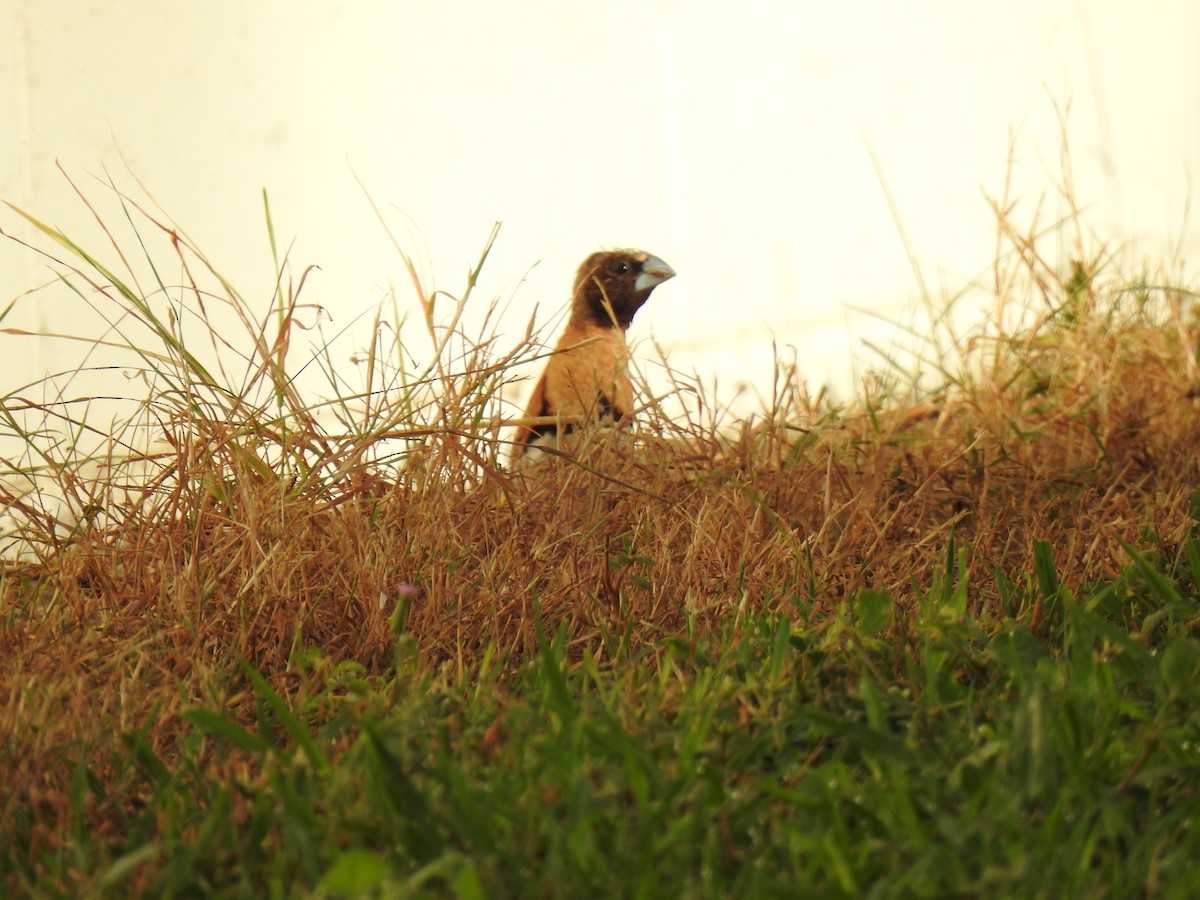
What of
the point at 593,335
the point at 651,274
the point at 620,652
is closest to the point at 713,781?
the point at 620,652

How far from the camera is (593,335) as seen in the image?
3.44m

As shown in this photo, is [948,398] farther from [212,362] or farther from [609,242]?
[212,362]

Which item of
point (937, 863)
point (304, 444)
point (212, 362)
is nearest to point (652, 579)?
point (304, 444)

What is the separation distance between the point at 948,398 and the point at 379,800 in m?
2.20

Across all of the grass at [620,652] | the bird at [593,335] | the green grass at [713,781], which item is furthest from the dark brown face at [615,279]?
the green grass at [713,781]

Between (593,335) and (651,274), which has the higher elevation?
(651,274)

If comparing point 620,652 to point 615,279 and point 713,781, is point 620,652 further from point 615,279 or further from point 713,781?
point 615,279

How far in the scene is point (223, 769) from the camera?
1.66 meters

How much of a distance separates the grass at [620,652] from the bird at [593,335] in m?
0.43

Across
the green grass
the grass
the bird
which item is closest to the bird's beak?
the bird

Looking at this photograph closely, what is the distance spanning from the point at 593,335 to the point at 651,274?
0.25 m

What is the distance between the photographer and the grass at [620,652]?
1.43 metres

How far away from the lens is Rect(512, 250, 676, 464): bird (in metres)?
3.15

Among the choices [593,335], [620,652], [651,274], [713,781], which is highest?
[651,274]
